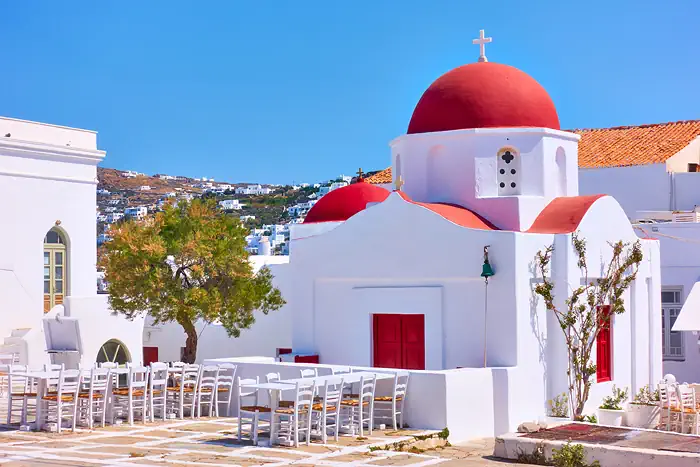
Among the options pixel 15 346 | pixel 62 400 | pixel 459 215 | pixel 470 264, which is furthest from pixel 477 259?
pixel 15 346

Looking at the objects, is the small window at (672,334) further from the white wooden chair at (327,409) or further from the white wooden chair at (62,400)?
the white wooden chair at (62,400)

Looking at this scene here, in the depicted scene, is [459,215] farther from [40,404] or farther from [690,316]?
[40,404]

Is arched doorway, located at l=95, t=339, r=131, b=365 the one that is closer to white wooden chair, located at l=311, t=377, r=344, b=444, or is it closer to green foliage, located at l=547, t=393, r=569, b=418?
green foliage, located at l=547, t=393, r=569, b=418

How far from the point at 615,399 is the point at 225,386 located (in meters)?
7.89

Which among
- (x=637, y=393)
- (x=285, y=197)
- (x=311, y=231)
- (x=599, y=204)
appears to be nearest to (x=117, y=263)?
(x=311, y=231)

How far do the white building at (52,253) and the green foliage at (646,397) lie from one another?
13839 millimetres

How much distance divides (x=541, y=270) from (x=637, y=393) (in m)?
4.45

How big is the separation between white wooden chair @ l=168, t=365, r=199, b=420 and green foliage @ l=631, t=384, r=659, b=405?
8.82 metres

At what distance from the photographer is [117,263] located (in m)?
20.6

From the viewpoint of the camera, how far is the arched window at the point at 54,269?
2980 cm

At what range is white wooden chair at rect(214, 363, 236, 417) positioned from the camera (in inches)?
719

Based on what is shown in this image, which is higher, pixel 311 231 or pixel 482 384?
pixel 311 231

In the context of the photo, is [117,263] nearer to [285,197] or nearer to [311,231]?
[311,231]

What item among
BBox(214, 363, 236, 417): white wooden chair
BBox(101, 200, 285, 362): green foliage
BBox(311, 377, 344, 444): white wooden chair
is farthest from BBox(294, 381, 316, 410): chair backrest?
BBox(101, 200, 285, 362): green foliage
